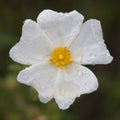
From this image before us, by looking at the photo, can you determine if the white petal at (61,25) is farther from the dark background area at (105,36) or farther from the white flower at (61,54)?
the dark background area at (105,36)

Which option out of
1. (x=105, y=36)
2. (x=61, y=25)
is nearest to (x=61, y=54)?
(x=61, y=25)

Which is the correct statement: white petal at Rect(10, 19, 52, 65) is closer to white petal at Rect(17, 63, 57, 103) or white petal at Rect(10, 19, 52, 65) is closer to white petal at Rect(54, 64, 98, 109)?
white petal at Rect(17, 63, 57, 103)

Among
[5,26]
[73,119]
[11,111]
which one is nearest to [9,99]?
[11,111]

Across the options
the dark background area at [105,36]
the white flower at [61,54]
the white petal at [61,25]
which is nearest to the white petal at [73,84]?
the white flower at [61,54]

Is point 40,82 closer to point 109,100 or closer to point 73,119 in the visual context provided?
point 73,119

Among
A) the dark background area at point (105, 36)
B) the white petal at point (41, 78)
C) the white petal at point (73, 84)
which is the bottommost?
the dark background area at point (105, 36)

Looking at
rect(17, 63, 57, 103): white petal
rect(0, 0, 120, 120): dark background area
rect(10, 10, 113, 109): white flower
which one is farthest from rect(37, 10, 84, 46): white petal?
rect(0, 0, 120, 120): dark background area

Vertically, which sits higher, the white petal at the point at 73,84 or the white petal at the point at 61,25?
the white petal at the point at 61,25
